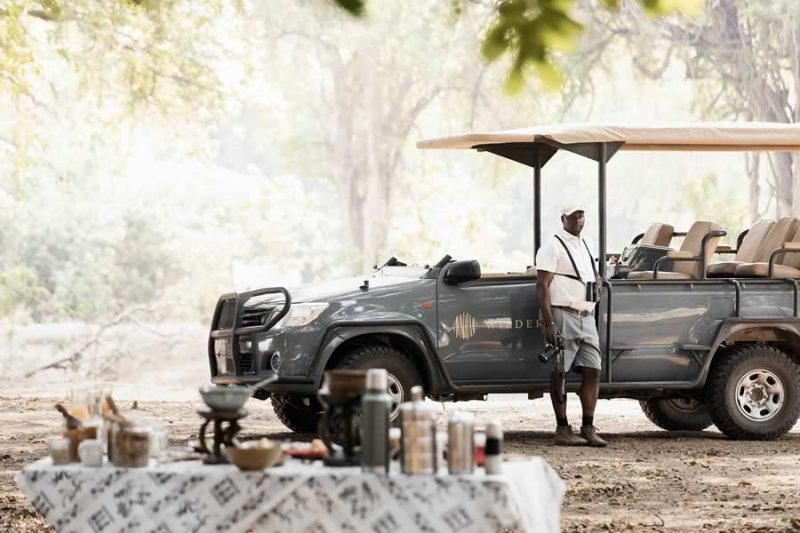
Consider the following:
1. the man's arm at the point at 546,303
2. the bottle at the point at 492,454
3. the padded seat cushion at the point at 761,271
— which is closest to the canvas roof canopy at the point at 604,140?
the man's arm at the point at 546,303

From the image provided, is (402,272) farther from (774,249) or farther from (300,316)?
(774,249)

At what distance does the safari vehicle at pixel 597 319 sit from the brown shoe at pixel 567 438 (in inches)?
15.9

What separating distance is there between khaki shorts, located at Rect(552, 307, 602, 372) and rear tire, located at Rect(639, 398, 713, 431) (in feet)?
7.41

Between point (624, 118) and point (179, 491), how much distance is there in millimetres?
42466

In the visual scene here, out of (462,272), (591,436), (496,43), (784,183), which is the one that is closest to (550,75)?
(496,43)

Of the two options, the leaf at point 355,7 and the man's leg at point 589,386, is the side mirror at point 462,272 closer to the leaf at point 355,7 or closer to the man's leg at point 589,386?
the man's leg at point 589,386

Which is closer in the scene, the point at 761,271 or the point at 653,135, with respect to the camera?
the point at 653,135

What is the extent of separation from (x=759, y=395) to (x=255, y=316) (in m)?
4.04

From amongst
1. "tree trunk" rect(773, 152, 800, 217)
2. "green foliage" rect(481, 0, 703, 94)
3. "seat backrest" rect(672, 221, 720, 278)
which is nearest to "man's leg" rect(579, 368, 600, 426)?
"seat backrest" rect(672, 221, 720, 278)

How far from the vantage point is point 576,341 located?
12.8m

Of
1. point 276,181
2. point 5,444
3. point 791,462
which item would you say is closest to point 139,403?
point 5,444

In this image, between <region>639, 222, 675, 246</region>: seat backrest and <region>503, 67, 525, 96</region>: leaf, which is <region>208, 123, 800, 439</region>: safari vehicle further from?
<region>503, 67, 525, 96</region>: leaf

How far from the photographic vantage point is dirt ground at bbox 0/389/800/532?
970cm

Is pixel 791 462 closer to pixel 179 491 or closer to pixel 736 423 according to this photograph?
pixel 736 423
